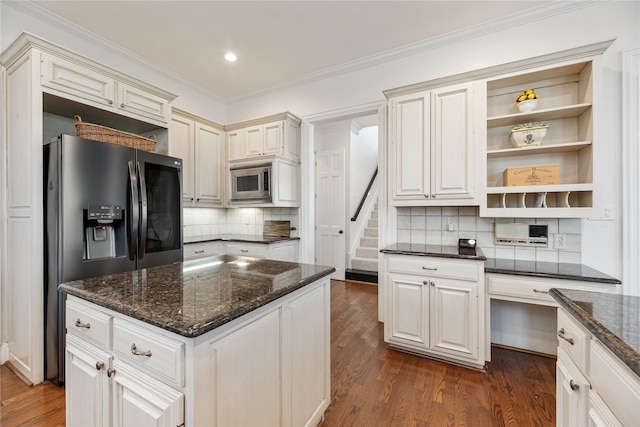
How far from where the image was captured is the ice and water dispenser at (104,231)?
6.68 ft

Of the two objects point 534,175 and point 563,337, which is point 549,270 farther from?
point 563,337

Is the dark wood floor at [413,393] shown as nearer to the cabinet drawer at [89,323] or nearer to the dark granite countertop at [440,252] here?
the dark granite countertop at [440,252]

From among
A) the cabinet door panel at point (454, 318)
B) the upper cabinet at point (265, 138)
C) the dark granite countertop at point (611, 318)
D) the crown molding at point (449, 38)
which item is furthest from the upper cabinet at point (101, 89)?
the dark granite countertop at point (611, 318)

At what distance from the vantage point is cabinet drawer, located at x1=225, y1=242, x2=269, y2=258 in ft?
10.9

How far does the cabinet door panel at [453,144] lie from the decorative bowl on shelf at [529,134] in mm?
376

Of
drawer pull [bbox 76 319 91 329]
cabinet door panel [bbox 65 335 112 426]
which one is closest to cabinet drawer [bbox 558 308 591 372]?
cabinet door panel [bbox 65 335 112 426]

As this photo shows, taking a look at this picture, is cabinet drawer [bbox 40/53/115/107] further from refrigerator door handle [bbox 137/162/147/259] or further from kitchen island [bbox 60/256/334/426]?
kitchen island [bbox 60/256/334/426]

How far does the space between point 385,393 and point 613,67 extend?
3.12 m

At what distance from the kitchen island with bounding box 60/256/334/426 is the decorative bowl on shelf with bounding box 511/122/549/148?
2.08m

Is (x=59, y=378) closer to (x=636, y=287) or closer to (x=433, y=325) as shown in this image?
(x=433, y=325)

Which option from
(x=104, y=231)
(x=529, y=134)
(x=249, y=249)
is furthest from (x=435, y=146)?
(x=104, y=231)

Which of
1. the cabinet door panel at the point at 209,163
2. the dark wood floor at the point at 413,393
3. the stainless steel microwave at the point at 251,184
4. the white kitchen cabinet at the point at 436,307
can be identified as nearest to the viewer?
the dark wood floor at the point at 413,393

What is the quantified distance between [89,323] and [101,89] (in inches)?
82.2

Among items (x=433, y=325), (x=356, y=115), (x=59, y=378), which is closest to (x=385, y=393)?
(x=433, y=325)
